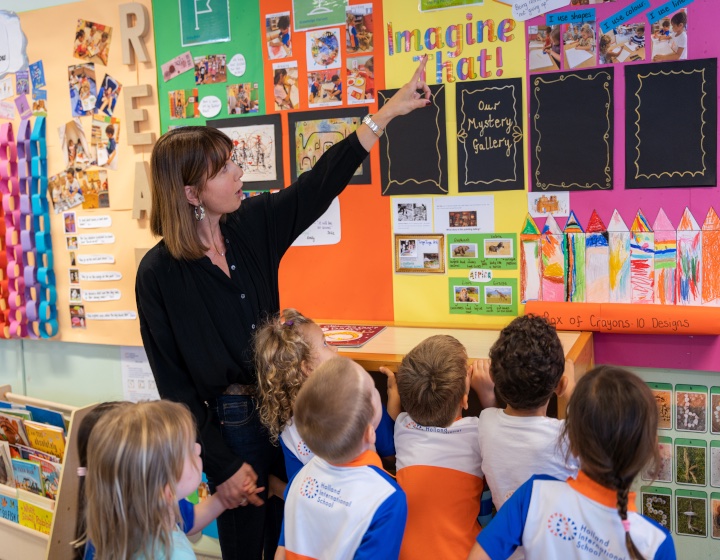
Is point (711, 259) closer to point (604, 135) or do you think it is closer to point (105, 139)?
point (604, 135)

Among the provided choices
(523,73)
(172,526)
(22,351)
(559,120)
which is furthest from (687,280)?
(22,351)

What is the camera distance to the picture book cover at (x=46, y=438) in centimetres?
263

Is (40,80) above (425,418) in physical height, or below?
above

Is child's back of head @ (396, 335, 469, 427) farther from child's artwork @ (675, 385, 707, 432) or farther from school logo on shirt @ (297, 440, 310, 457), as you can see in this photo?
child's artwork @ (675, 385, 707, 432)

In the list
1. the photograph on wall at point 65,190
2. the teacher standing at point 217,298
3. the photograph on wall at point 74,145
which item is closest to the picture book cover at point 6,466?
the photograph on wall at point 65,190

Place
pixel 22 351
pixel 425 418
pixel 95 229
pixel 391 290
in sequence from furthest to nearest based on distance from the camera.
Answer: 1. pixel 22 351
2. pixel 95 229
3. pixel 391 290
4. pixel 425 418

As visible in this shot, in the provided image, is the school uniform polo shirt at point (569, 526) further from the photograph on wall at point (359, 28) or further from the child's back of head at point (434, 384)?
the photograph on wall at point (359, 28)

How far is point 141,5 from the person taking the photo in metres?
2.74

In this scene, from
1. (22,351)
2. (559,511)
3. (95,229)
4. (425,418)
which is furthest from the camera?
(22,351)

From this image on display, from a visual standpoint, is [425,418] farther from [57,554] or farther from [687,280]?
[57,554]

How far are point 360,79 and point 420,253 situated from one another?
24.8 inches

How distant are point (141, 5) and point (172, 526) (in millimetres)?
2100

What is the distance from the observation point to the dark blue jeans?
6.08ft

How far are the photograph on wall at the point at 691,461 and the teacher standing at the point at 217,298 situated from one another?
1216mm
